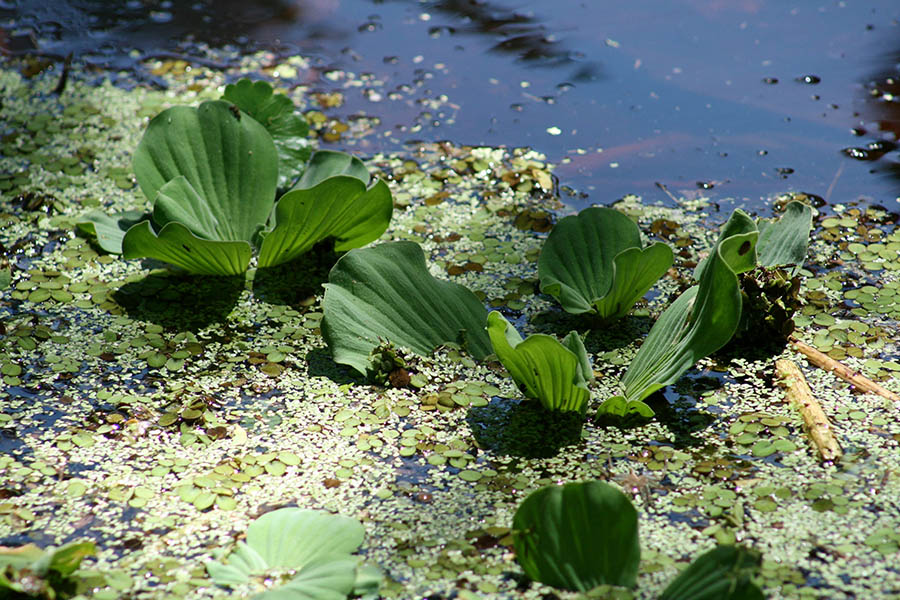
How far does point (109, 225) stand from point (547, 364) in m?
1.16

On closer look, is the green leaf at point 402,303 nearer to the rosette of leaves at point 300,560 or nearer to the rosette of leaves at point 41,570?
the rosette of leaves at point 300,560

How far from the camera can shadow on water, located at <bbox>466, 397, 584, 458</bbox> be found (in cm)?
152

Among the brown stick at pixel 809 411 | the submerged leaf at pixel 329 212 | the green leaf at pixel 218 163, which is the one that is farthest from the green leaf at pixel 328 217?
the brown stick at pixel 809 411

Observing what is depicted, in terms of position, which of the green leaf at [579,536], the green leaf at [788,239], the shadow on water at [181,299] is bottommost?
the shadow on water at [181,299]

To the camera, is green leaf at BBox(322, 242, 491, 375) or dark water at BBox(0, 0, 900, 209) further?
dark water at BBox(0, 0, 900, 209)

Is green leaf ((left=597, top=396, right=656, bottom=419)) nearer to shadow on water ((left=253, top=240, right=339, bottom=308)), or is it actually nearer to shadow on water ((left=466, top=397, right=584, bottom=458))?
shadow on water ((left=466, top=397, right=584, bottom=458))

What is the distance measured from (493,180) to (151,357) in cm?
105

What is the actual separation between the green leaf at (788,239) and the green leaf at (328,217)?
819 millimetres

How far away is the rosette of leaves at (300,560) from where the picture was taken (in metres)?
1.19

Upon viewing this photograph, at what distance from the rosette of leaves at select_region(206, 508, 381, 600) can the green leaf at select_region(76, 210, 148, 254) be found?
943 mm

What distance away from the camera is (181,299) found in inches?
76.5

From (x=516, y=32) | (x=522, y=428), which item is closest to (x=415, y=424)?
(x=522, y=428)

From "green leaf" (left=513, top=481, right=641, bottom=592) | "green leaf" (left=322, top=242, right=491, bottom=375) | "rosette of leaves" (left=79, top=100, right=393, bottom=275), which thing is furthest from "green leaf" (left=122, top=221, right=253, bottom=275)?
"green leaf" (left=513, top=481, right=641, bottom=592)

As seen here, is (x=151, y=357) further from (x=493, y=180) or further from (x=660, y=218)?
(x=660, y=218)
